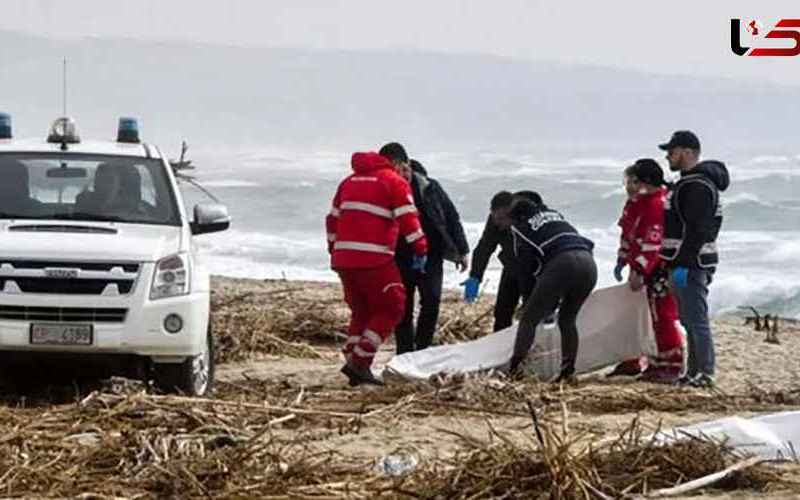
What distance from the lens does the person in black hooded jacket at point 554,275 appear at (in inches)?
428

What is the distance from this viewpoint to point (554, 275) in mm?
10844

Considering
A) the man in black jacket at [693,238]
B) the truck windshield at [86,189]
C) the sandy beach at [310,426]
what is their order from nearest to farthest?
the sandy beach at [310,426] → the truck windshield at [86,189] → the man in black jacket at [693,238]

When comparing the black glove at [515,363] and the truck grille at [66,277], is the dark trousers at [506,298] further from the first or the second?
the truck grille at [66,277]

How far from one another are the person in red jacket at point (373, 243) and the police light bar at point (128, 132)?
1690mm

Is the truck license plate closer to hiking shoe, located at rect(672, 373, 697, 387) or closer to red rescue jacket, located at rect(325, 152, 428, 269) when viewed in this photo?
red rescue jacket, located at rect(325, 152, 428, 269)

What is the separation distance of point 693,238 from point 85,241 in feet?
13.4

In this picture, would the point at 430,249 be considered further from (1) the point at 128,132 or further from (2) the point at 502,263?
(1) the point at 128,132

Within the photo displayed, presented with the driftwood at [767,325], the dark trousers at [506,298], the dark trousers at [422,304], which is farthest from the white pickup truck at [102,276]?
the driftwood at [767,325]

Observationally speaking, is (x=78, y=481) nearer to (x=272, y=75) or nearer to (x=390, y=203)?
(x=390, y=203)

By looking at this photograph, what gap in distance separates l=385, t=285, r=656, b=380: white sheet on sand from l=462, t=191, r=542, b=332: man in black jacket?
815 mm

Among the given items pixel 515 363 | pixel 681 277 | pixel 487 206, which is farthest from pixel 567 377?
pixel 487 206

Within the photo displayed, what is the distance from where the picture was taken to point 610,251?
33.5 meters

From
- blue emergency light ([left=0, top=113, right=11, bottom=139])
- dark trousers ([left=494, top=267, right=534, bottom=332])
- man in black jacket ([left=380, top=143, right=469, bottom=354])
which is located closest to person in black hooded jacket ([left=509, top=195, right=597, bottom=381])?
man in black jacket ([left=380, top=143, right=469, bottom=354])

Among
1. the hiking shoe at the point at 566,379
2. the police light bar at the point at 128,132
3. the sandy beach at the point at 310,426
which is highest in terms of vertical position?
the police light bar at the point at 128,132
